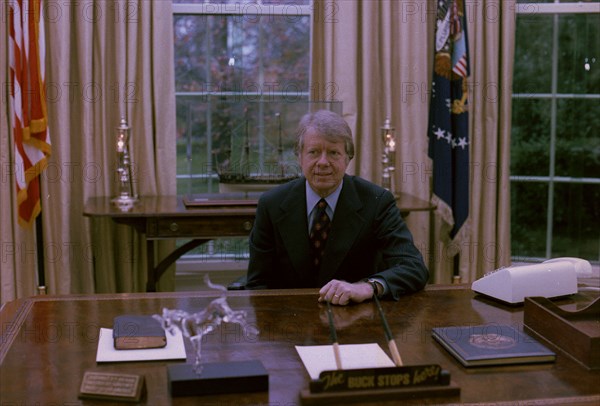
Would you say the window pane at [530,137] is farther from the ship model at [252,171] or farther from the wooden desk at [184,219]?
the ship model at [252,171]

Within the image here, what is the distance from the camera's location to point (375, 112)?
4.69 m

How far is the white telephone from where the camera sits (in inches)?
94.6

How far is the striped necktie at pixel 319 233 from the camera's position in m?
2.87

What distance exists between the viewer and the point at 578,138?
496 centimetres

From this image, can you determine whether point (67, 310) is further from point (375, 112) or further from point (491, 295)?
point (375, 112)

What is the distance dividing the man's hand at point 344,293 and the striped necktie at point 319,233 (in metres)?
0.46

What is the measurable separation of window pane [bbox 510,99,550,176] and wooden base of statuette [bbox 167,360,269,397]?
362 centimetres

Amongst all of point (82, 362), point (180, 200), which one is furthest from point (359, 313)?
point (180, 200)

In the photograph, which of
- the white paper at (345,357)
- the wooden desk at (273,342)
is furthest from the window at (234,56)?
the white paper at (345,357)

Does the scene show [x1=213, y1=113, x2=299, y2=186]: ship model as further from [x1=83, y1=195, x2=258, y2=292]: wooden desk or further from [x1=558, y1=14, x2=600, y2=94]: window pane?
[x1=558, y1=14, x2=600, y2=94]: window pane

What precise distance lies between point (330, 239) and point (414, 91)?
80.2 inches

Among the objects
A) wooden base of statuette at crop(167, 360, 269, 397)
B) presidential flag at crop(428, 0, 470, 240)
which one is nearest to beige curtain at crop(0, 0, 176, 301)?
presidential flag at crop(428, 0, 470, 240)

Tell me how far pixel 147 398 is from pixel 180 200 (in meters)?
2.70

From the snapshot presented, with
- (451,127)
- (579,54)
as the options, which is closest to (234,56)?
(451,127)
